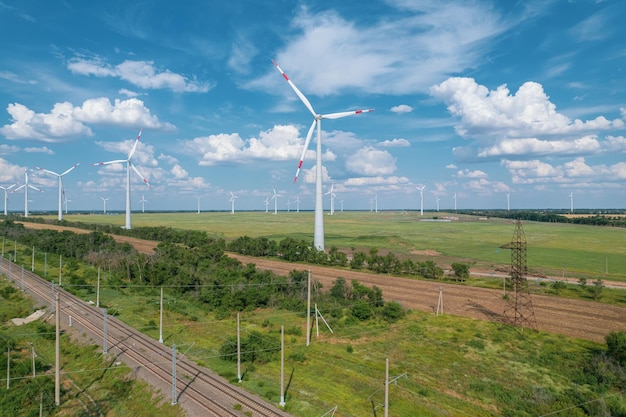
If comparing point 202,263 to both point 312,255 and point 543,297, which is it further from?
point 543,297

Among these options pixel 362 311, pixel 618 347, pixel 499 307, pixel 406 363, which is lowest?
pixel 406 363

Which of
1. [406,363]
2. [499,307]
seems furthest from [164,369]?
[499,307]

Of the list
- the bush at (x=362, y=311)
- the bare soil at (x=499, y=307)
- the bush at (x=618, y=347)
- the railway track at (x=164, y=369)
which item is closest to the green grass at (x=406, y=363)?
the bush at (x=362, y=311)

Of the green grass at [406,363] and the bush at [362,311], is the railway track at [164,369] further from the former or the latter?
the bush at [362,311]

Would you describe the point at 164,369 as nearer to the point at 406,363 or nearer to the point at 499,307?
the point at 406,363

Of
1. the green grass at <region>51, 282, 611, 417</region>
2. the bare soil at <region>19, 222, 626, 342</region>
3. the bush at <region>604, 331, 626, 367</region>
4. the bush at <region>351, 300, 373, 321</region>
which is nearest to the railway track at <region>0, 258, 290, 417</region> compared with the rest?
the green grass at <region>51, 282, 611, 417</region>
